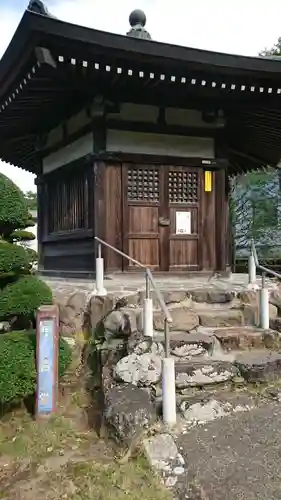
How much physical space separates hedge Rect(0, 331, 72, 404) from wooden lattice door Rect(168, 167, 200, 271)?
12.8 feet

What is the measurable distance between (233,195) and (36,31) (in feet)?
52.5

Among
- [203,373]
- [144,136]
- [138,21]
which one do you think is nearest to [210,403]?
[203,373]

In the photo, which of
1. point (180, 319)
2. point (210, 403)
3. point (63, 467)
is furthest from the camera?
point (180, 319)

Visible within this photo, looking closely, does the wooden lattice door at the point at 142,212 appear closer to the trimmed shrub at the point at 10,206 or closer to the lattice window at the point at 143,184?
the lattice window at the point at 143,184

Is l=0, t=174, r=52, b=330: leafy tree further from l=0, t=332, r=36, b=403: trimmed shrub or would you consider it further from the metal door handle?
the metal door handle

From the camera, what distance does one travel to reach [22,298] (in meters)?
4.70

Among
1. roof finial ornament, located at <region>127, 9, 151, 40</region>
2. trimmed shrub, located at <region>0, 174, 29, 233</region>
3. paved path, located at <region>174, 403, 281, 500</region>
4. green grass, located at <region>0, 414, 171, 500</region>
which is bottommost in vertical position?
green grass, located at <region>0, 414, 171, 500</region>

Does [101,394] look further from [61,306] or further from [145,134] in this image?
[145,134]

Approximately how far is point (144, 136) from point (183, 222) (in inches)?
67.1

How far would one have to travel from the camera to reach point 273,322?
583cm

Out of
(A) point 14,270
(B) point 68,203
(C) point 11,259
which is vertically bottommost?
(A) point 14,270

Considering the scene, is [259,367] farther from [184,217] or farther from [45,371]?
[184,217]

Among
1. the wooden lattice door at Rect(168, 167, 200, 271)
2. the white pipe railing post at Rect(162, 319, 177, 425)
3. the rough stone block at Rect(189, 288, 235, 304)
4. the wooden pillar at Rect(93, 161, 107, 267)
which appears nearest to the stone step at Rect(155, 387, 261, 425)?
the white pipe railing post at Rect(162, 319, 177, 425)

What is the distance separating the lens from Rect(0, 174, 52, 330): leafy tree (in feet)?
15.4
